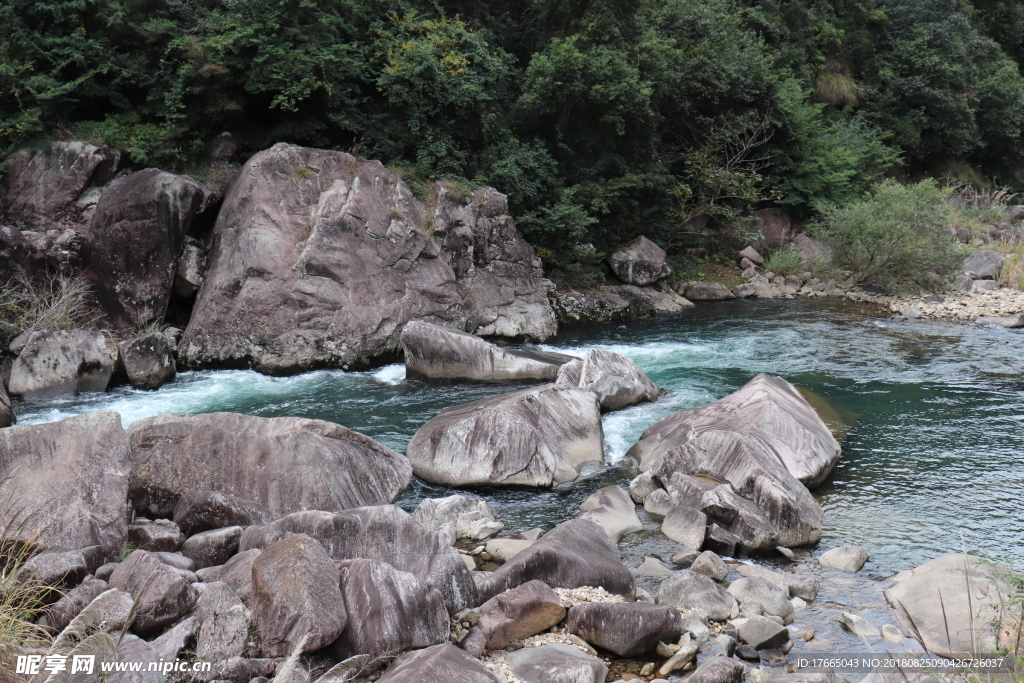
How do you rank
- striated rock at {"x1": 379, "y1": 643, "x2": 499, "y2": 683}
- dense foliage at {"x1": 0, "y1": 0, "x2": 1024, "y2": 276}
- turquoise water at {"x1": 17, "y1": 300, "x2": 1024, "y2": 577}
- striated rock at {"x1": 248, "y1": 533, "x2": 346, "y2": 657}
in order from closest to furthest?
1. striated rock at {"x1": 379, "y1": 643, "x2": 499, "y2": 683}
2. striated rock at {"x1": 248, "y1": 533, "x2": 346, "y2": 657}
3. turquoise water at {"x1": 17, "y1": 300, "x2": 1024, "y2": 577}
4. dense foliage at {"x1": 0, "y1": 0, "x2": 1024, "y2": 276}

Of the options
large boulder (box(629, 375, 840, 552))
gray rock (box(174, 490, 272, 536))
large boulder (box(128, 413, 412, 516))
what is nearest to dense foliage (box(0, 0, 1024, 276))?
large boulder (box(629, 375, 840, 552))

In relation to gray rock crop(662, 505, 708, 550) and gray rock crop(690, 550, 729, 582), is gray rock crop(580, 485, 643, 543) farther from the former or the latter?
gray rock crop(690, 550, 729, 582)

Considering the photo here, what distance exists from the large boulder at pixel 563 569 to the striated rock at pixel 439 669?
116 cm

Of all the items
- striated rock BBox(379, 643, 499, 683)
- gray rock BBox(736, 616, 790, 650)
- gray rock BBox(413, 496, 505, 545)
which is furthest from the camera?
gray rock BBox(413, 496, 505, 545)

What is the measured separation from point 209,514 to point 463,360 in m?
6.04

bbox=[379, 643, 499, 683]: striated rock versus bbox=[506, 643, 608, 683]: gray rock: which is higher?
bbox=[379, 643, 499, 683]: striated rock

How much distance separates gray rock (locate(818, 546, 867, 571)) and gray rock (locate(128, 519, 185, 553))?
538 cm

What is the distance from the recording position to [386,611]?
4648 mm

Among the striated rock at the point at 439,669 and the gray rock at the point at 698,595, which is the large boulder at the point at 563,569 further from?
the striated rock at the point at 439,669

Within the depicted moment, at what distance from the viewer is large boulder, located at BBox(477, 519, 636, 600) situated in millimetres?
5551

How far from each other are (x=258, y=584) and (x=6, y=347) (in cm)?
997

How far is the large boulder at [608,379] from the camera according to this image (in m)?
10.4

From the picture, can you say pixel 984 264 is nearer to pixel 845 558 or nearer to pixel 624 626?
pixel 845 558

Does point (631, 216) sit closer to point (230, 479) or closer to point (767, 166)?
point (767, 166)
